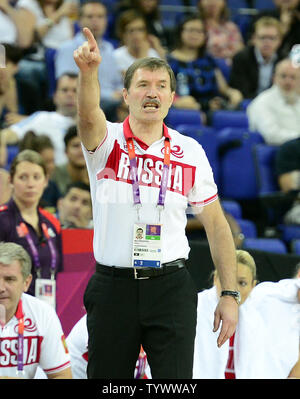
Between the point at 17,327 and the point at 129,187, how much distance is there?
1103mm

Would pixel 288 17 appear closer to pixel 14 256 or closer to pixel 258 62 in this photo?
pixel 258 62

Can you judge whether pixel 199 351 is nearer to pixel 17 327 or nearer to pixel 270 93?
pixel 17 327

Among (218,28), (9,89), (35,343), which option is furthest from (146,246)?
(218,28)

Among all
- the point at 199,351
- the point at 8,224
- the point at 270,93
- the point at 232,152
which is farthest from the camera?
the point at 270,93

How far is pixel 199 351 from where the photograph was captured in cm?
422

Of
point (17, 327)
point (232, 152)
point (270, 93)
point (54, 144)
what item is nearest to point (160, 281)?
point (17, 327)

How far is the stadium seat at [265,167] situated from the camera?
7020 mm

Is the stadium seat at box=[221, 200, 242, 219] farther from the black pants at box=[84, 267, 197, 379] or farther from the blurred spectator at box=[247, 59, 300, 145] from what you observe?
the black pants at box=[84, 267, 197, 379]

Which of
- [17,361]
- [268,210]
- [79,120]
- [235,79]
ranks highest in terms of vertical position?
[235,79]

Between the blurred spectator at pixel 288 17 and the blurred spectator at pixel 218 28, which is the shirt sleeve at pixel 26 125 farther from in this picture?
the blurred spectator at pixel 288 17

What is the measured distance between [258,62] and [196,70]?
0.87 metres

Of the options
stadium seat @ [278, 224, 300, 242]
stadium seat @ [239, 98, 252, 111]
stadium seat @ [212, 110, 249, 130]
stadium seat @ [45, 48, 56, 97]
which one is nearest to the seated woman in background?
stadium seat @ [278, 224, 300, 242]

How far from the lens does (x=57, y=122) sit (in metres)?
6.61

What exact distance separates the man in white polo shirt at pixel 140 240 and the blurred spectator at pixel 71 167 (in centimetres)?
Result: 281
